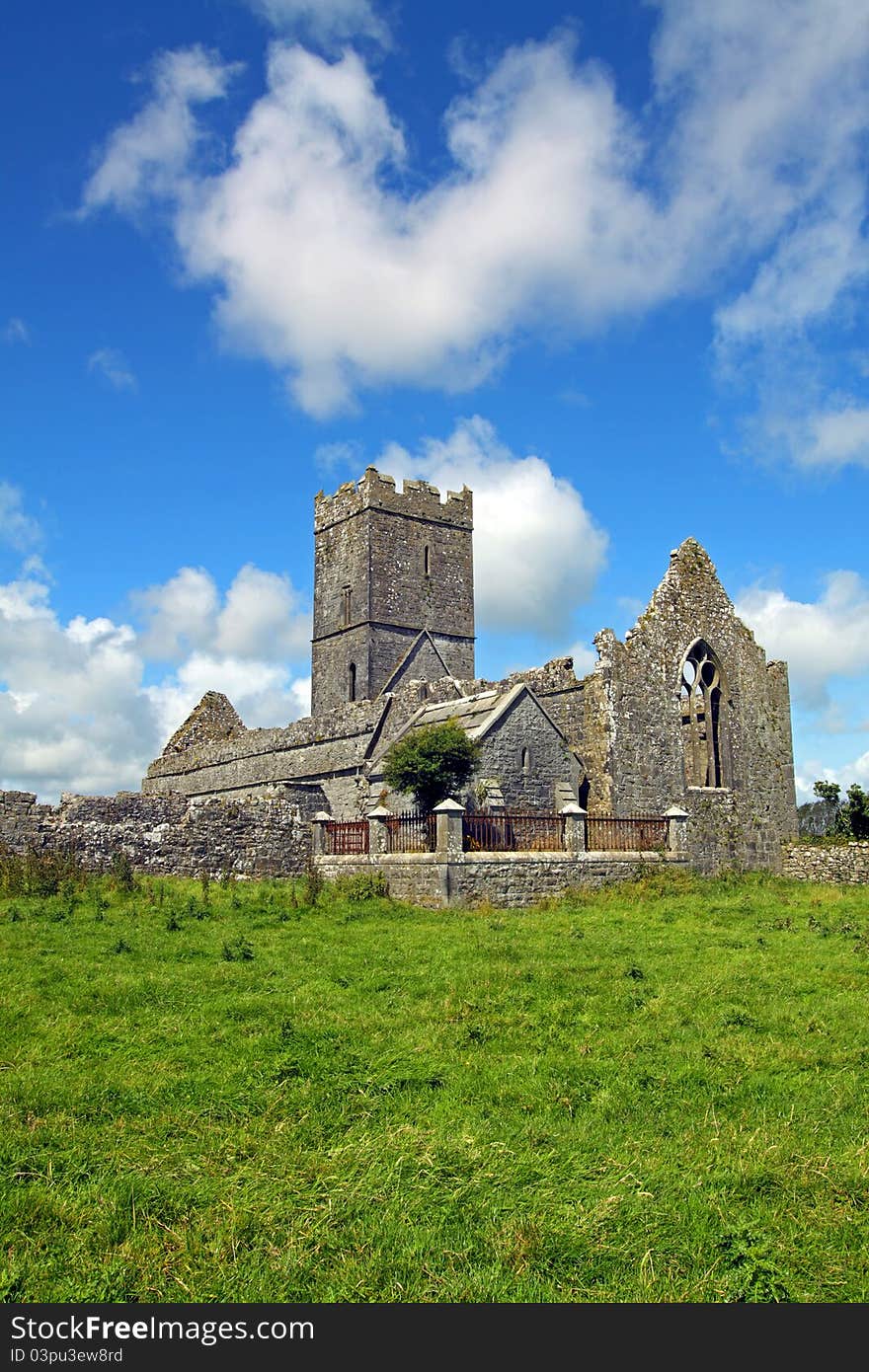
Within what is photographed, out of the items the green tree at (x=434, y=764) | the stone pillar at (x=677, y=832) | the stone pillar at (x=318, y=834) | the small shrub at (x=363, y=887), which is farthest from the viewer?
the stone pillar at (x=318, y=834)

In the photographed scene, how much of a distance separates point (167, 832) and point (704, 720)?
1732 centimetres

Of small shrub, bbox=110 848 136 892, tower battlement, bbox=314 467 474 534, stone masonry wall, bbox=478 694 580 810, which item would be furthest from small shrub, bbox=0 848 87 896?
tower battlement, bbox=314 467 474 534

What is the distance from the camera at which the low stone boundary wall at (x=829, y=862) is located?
2681 centimetres

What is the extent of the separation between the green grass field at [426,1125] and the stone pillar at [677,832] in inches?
413

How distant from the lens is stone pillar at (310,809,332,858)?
24.1 m

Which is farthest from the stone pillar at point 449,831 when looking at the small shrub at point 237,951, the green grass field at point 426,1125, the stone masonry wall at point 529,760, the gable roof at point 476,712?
the small shrub at point 237,951

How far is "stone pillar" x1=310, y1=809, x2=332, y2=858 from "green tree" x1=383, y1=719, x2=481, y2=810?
11.4ft

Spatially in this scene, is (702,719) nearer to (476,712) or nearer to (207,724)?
(476,712)

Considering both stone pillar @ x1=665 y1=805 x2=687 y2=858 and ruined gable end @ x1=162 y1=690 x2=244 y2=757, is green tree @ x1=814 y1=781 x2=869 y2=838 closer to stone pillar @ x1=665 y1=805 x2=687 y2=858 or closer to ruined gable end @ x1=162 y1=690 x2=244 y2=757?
stone pillar @ x1=665 y1=805 x2=687 y2=858

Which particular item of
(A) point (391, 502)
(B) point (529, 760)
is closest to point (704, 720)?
(B) point (529, 760)

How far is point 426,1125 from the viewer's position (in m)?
7.19

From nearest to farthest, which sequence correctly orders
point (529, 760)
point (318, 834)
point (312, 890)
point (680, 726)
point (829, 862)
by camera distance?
point (312, 890) → point (529, 760) → point (318, 834) → point (829, 862) → point (680, 726)

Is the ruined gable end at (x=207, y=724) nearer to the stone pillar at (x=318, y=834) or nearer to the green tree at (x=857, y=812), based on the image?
the stone pillar at (x=318, y=834)
